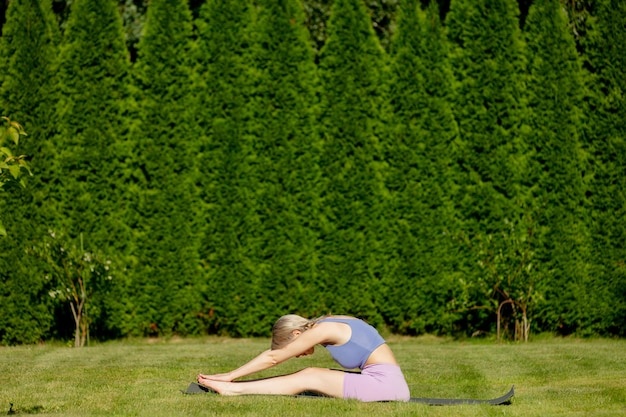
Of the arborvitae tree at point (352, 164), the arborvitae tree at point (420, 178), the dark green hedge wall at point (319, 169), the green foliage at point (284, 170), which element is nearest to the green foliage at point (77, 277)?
the dark green hedge wall at point (319, 169)

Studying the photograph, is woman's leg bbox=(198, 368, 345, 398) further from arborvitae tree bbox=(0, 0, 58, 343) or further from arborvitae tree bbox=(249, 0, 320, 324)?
arborvitae tree bbox=(0, 0, 58, 343)

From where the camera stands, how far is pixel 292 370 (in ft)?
28.5

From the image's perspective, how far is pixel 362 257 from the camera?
478 inches

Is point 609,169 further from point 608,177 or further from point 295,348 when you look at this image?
point 295,348

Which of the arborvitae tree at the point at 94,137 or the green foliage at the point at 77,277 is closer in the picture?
the green foliage at the point at 77,277

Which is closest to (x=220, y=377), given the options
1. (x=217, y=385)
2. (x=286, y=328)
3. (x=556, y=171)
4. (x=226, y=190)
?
(x=217, y=385)

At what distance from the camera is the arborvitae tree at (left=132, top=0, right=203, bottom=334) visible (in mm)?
12000

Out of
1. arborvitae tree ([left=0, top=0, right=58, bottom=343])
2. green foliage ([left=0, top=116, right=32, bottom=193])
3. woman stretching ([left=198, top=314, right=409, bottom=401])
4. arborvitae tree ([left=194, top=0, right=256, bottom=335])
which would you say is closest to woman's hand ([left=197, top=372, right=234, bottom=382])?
woman stretching ([left=198, top=314, right=409, bottom=401])

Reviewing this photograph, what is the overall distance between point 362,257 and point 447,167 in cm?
171

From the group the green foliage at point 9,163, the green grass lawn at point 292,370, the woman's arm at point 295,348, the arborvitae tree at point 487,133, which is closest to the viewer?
the green foliage at point 9,163

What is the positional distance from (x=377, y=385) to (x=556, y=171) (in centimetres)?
649

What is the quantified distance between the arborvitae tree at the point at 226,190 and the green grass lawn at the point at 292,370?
→ 2.15ft

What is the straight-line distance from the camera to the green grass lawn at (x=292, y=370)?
6160 millimetres

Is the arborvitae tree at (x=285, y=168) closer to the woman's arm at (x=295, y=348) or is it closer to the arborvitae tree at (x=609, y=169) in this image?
the arborvitae tree at (x=609, y=169)
